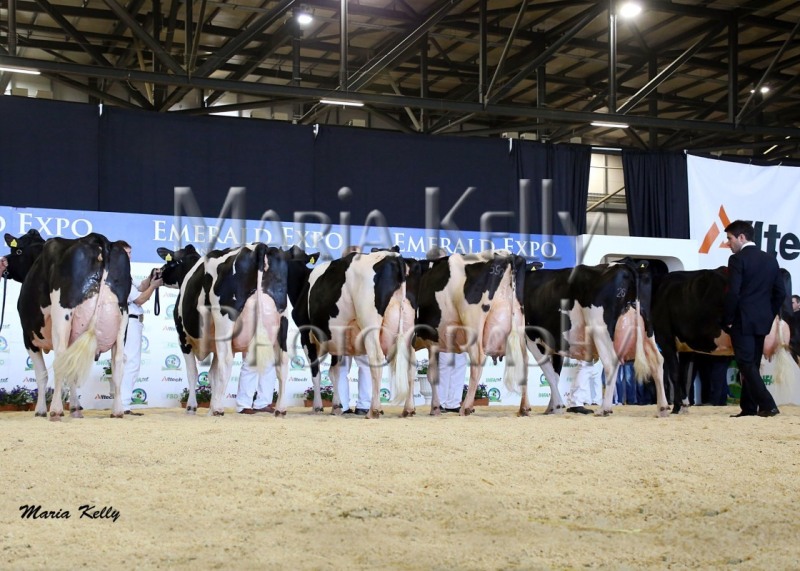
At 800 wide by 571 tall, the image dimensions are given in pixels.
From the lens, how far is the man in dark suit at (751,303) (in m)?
8.10

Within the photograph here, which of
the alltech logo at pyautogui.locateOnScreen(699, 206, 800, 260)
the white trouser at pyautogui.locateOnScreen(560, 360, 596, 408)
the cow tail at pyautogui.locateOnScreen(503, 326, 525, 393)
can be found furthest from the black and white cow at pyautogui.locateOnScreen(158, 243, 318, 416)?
the alltech logo at pyautogui.locateOnScreen(699, 206, 800, 260)

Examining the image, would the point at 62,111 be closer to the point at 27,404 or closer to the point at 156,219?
the point at 156,219

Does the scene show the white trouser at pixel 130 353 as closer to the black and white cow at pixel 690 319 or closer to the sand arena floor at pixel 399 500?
the sand arena floor at pixel 399 500

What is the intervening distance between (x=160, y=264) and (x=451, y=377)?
4.03 metres

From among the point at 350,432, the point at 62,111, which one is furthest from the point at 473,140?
the point at 350,432

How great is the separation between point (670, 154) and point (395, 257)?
930 cm

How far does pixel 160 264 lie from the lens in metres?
11.6

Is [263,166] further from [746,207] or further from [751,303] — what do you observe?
[751,303]

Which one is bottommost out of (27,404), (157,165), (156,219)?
(27,404)

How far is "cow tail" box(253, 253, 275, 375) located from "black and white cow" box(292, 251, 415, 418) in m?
0.73

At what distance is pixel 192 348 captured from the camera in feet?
28.4

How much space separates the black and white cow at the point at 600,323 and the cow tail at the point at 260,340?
297cm

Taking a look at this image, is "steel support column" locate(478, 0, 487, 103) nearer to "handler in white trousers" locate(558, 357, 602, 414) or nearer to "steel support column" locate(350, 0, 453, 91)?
"steel support column" locate(350, 0, 453, 91)

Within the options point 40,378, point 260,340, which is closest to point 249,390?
point 260,340
